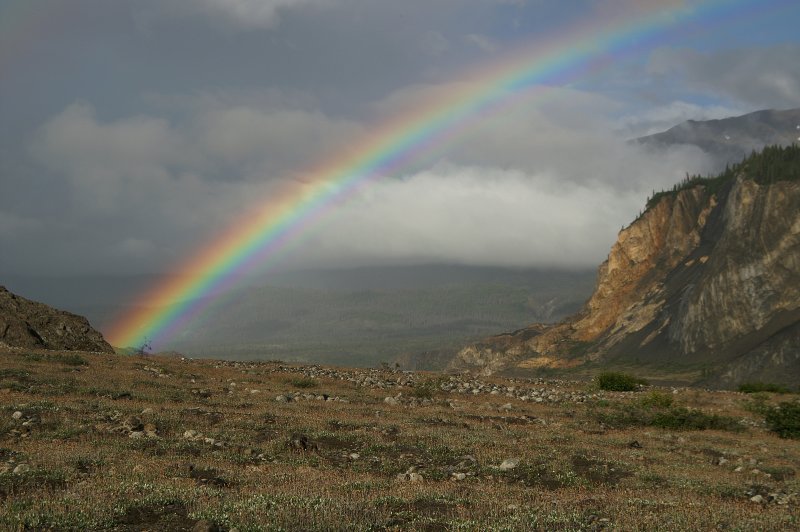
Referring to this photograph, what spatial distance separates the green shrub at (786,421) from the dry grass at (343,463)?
1.48 metres

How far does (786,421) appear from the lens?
3098cm

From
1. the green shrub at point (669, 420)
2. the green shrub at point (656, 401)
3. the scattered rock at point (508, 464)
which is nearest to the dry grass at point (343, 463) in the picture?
the scattered rock at point (508, 464)

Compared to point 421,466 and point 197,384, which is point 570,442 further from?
point 197,384

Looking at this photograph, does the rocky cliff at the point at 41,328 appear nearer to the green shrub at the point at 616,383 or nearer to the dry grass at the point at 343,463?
the dry grass at the point at 343,463

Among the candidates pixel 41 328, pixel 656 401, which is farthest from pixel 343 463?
pixel 41 328

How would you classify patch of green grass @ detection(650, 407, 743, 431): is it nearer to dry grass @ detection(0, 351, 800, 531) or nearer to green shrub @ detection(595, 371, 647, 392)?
dry grass @ detection(0, 351, 800, 531)

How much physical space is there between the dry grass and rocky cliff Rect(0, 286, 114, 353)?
1086cm

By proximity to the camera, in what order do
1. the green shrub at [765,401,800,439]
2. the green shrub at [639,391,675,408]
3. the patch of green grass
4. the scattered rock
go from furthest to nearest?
the green shrub at [639,391,675,408] < the green shrub at [765,401,800,439] < the patch of green grass < the scattered rock

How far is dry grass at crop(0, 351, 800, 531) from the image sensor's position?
11.6 meters

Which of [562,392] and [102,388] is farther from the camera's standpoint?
[562,392]

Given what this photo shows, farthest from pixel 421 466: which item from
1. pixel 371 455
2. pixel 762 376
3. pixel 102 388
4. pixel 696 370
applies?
pixel 696 370

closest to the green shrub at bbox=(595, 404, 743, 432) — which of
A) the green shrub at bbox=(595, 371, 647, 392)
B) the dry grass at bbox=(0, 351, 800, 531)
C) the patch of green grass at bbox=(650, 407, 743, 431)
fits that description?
the patch of green grass at bbox=(650, 407, 743, 431)

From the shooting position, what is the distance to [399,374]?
50344mm

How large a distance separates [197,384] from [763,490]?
2758 centimetres
